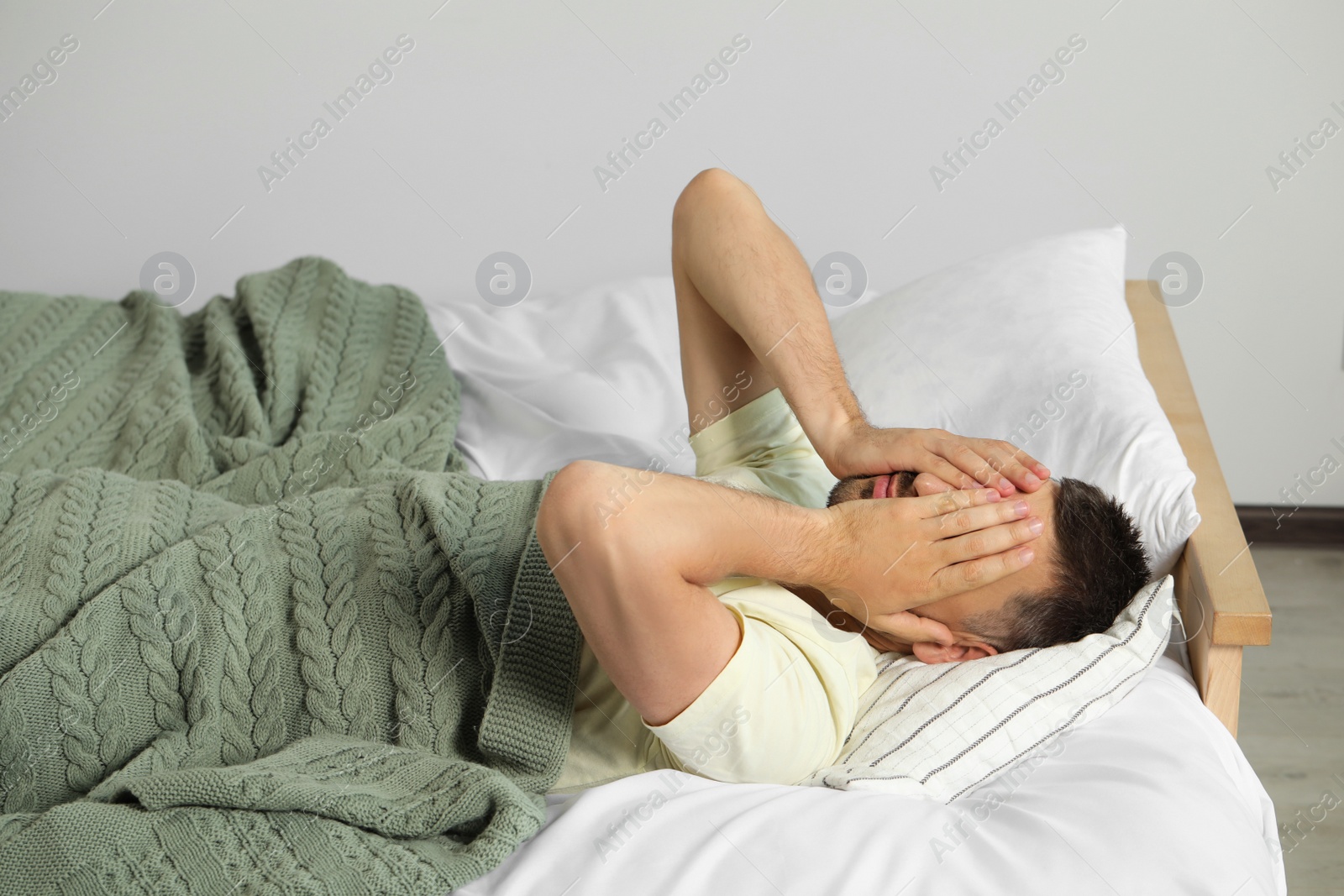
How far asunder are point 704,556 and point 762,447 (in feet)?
1.46

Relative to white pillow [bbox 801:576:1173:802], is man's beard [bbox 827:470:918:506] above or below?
above

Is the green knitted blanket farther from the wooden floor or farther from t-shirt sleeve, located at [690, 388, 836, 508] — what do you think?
the wooden floor

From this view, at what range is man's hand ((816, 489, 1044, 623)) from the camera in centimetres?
100

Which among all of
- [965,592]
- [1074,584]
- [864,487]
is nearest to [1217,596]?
[1074,584]

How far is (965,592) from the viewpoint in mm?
1034

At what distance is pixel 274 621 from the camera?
103cm

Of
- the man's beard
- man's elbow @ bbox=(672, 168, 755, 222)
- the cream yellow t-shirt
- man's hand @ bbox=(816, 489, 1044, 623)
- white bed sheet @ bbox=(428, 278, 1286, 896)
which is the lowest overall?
white bed sheet @ bbox=(428, 278, 1286, 896)

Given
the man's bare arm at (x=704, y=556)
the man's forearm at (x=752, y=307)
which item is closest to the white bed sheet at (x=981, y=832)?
the man's bare arm at (x=704, y=556)

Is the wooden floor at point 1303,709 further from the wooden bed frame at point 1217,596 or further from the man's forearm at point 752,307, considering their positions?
the man's forearm at point 752,307

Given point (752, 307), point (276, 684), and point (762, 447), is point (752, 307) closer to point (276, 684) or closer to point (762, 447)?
point (762, 447)

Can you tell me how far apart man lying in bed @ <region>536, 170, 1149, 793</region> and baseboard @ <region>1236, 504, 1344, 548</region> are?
1.24 metres

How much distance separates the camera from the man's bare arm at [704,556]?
867 mm

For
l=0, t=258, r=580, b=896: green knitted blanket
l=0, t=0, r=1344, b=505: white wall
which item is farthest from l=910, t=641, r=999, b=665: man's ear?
l=0, t=0, r=1344, b=505: white wall

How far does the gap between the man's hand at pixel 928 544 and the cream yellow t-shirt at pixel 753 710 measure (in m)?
0.07
